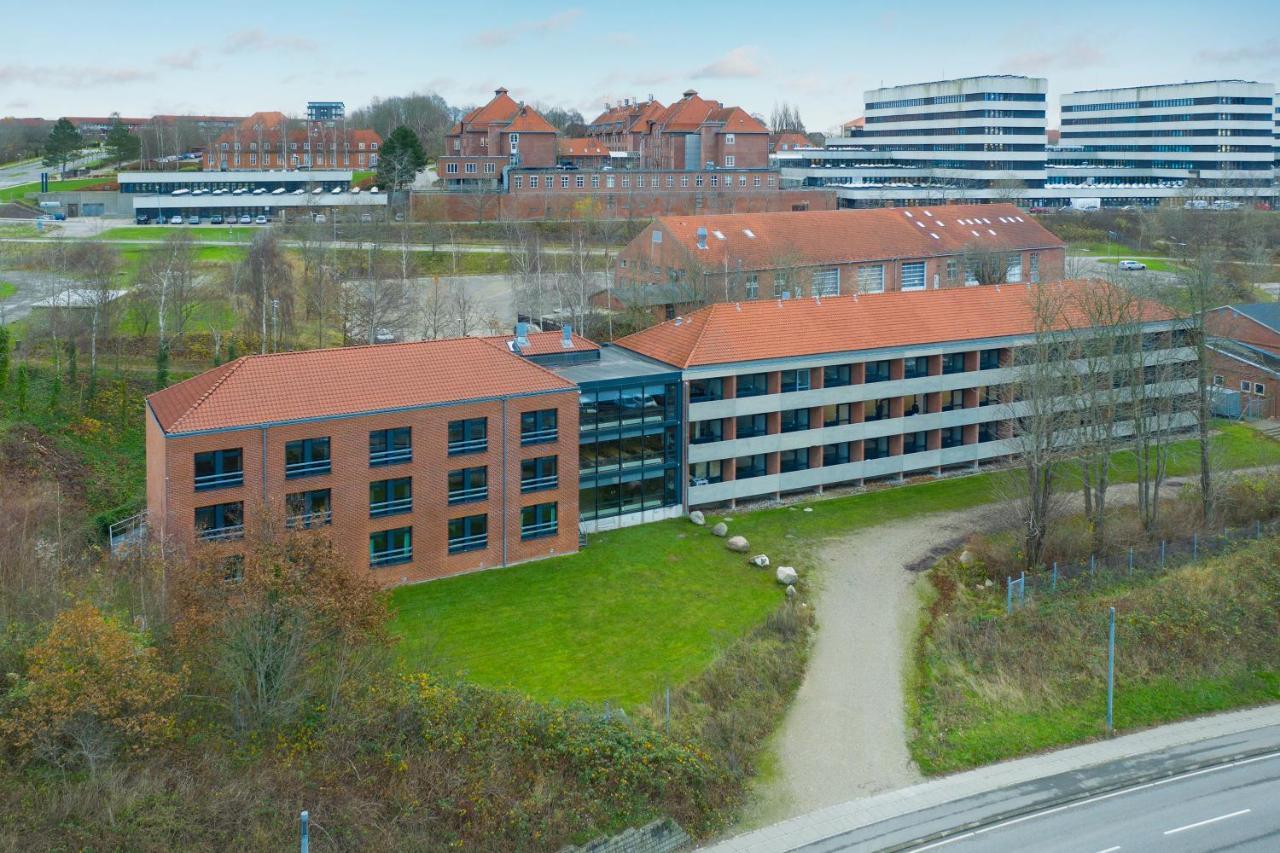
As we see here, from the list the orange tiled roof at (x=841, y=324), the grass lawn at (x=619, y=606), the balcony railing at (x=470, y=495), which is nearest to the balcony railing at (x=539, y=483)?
the balcony railing at (x=470, y=495)

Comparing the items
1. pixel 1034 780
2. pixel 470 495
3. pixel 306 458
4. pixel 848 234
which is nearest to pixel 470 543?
pixel 470 495

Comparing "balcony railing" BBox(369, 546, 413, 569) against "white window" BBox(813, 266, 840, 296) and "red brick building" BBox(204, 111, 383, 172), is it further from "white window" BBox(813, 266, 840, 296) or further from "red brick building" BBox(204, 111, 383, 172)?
"red brick building" BBox(204, 111, 383, 172)

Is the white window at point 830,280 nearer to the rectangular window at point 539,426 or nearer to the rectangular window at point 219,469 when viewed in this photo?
the rectangular window at point 539,426

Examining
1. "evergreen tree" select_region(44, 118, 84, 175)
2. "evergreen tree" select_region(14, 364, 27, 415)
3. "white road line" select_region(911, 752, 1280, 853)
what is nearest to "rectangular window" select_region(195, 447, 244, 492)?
"evergreen tree" select_region(14, 364, 27, 415)

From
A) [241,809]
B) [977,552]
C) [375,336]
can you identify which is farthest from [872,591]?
[375,336]

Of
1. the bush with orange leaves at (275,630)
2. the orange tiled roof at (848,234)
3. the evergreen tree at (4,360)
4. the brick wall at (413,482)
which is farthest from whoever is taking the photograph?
the orange tiled roof at (848,234)

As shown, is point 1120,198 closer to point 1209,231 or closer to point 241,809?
point 1209,231
